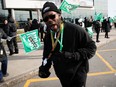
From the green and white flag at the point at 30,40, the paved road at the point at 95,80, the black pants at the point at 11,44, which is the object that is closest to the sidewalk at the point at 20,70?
the paved road at the point at 95,80

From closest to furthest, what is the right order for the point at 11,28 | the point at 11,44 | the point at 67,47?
1. the point at 67,47
2. the point at 11,28
3. the point at 11,44

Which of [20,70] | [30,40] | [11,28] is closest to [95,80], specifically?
[20,70]

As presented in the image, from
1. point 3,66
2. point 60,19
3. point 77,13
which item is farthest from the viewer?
point 77,13

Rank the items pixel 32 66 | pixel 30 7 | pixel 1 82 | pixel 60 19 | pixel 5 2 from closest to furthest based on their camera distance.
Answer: pixel 60 19 < pixel 1 82 < pixel 32 66 < pixel 5 2 < pixel 30 7

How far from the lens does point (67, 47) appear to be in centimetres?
275

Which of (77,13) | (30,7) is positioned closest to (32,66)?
(30,7)

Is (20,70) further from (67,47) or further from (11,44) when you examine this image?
(67,47)

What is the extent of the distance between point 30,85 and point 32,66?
1.67 m

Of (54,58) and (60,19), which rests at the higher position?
(60,19)

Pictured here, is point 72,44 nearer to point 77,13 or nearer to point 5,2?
point 5,2

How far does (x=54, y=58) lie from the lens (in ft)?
9.20

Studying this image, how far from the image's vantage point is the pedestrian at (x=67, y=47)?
2641mm

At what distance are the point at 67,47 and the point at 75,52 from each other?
0.12 meters

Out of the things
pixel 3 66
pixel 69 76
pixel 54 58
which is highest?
pixel 54 58
